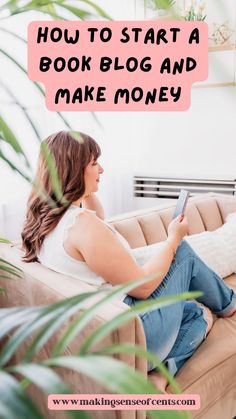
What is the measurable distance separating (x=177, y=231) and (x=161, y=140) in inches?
60.3

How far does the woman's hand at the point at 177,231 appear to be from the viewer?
1171mm

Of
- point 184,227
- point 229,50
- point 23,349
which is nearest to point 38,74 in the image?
point 184,227

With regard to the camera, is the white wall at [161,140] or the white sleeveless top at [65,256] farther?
the white wall at [161,140]

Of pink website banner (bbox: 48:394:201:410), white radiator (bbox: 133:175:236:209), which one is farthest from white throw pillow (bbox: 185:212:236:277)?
pink website banner (bbox: 48:394:201:410)

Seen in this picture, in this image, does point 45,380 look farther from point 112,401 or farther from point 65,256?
point 65,256

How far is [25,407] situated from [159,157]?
2.52 m

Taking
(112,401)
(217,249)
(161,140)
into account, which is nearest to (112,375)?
(112,401)

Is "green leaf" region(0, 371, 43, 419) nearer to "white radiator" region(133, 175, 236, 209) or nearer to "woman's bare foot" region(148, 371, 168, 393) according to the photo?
"woman's bare foot" region(148, 371, 168, 393)

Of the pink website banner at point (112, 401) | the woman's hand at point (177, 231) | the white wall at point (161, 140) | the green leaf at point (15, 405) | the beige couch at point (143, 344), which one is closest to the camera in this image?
the green leaf at point (15, 405)

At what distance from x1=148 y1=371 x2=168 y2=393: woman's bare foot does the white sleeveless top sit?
→ 0.27m

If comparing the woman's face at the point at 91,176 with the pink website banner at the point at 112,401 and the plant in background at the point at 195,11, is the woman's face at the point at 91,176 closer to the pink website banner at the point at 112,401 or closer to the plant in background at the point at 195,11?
the pink website banner at the point at 112,401

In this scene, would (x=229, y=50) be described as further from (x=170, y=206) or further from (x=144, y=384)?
(x=144, y=384)

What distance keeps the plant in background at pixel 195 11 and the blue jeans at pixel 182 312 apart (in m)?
1.58

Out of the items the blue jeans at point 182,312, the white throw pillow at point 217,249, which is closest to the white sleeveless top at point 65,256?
the blue jeans at point 182,312
